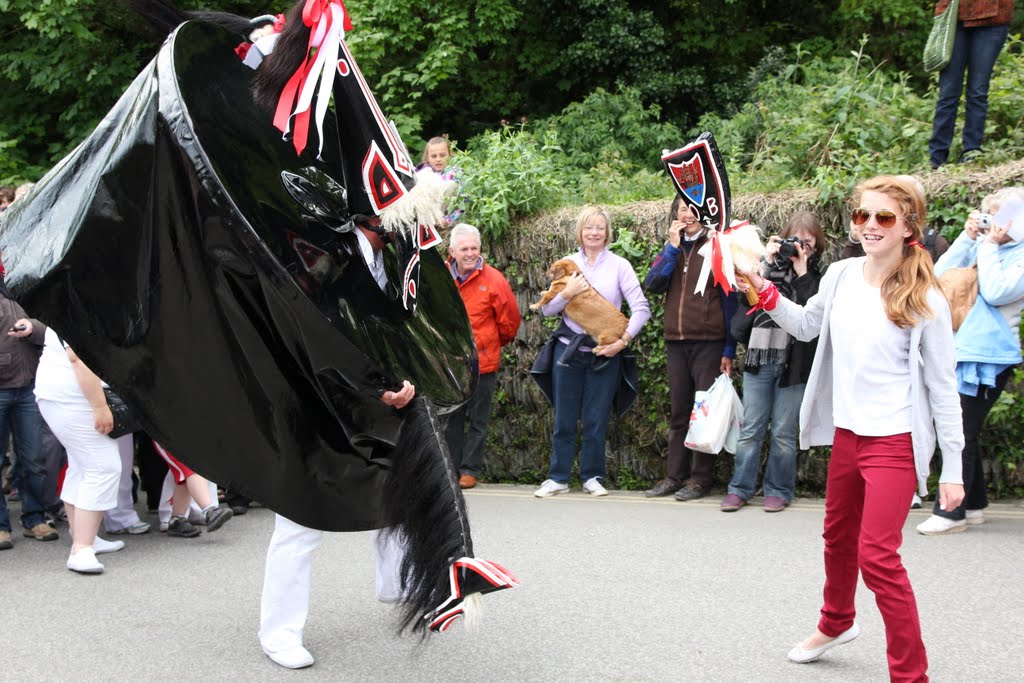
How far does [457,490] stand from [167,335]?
1240mm

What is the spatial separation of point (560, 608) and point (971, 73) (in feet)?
19.3

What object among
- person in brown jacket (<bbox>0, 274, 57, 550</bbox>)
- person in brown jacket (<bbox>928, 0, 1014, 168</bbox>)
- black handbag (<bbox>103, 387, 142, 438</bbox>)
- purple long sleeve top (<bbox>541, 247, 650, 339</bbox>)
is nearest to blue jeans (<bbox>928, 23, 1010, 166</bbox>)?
person in brown jacket (<bbox>928, 0, 1014, 168</bbox>)

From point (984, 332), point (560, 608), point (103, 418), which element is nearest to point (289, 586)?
point (560, 608)

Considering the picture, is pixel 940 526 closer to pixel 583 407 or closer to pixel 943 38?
pixel 583 407

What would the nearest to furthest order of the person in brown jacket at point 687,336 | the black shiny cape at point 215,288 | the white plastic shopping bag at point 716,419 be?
the black shiny cape at point 215,288 < the white plastic shopping bag at point 716,419 < the person in brown jacket at point 687,336

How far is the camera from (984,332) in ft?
20.9

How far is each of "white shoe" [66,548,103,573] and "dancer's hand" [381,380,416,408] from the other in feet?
9.67

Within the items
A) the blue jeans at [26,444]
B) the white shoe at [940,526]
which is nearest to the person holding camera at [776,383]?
the white shoe at [940,526]

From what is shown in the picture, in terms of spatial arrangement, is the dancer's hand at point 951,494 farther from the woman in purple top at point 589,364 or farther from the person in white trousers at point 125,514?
the person in white trousers at point 125,514

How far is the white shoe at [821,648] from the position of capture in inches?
170

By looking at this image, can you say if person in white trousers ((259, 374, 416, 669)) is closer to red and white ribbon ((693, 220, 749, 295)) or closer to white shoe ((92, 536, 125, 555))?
red and white ribbon ((693, 220, 749, 295))

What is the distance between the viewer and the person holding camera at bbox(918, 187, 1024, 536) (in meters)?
6.27

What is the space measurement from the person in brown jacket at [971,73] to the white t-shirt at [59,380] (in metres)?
6.42

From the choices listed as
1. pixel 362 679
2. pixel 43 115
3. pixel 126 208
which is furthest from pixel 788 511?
pixel 43 115
